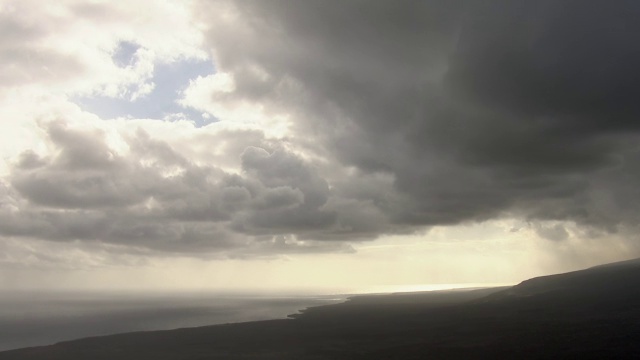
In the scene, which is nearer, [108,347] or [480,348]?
[480,348]

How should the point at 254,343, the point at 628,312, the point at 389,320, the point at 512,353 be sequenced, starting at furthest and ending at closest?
the point at 389,320, the point at 628,312, the point at 254,343, the point at 512,353

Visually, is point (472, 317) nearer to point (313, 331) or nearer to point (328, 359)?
point (313, 331)

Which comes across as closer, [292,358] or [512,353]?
[512,353]

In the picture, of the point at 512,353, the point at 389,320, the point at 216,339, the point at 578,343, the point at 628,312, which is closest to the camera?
the point at 512,353

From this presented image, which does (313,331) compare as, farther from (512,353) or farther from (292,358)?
(512,353)

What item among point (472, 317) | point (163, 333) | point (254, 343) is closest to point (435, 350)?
point (254, 343)

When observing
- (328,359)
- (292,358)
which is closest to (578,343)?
(328,359)
